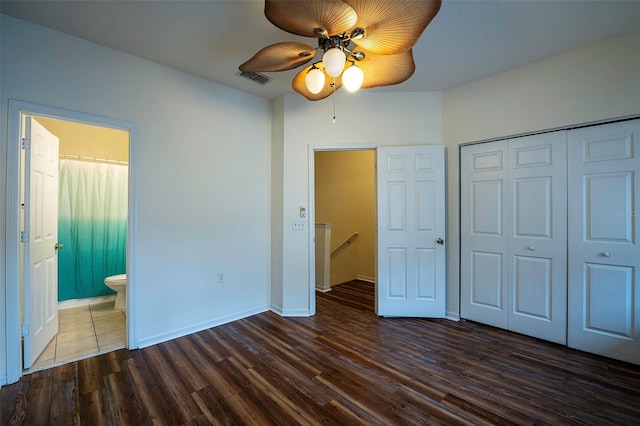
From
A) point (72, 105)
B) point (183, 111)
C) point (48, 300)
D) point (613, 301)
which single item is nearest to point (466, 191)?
point (613, 301)

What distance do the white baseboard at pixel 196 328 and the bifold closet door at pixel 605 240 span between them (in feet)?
10.5

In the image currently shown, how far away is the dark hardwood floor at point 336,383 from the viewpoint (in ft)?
5.52

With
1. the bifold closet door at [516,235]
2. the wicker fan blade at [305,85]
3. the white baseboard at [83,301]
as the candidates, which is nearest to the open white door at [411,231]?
the bifold closet door at [516,235]

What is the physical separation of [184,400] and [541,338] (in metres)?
3.14

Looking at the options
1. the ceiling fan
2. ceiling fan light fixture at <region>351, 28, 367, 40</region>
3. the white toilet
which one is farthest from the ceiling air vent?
the white toilet

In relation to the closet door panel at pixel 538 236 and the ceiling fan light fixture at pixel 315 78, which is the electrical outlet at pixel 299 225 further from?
the closet door panel at pixel 538 236

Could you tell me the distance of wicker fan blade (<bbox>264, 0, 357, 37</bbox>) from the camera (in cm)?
130

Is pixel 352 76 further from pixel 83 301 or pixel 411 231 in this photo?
pixel 83 301

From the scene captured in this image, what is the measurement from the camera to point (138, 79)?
8.31ft

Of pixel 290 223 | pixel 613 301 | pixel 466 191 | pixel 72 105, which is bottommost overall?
Result: pixel 613 301

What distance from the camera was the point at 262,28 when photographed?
2.12 metres

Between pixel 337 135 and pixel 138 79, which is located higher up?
pixel 138 79

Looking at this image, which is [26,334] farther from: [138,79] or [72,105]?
[138,79]

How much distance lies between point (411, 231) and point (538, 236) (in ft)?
3.88
